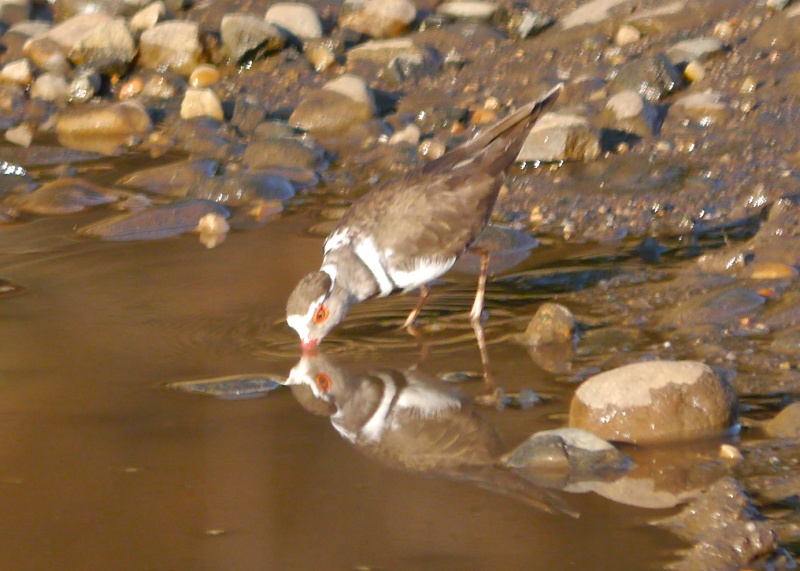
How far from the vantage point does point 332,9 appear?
11.8m

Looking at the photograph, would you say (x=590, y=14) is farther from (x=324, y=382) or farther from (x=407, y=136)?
(x=324, y=382)

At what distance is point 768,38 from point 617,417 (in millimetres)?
5828

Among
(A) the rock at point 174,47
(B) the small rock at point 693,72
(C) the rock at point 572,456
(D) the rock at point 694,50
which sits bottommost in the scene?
(C) the rock at point 572,456

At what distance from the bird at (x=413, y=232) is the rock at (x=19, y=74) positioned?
6457 mm

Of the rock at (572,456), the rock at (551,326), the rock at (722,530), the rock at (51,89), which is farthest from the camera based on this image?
the rock at (51,89)

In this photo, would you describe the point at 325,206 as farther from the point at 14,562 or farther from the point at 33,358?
the point at 14,562

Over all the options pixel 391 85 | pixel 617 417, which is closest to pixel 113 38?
pixel 391 85

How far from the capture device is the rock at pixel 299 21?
Result: 11.4 meters

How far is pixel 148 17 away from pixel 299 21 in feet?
5.35

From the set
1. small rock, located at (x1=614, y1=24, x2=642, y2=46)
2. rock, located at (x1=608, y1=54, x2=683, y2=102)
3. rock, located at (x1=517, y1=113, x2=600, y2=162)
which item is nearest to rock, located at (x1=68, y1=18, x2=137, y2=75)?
small rock, located at (x1=614, y1=24, x2=642, y2=46)

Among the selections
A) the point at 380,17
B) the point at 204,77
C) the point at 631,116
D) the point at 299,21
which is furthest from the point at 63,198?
the point at 380,17

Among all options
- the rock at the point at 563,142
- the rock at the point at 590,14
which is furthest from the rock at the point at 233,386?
the rock at the point at 590,14

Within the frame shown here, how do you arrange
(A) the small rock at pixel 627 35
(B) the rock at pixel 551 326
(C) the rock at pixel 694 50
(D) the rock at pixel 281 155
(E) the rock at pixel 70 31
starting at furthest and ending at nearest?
(E) the rock at pixel 70 31 < (A) the small rock at pixel 627 35 < (C) the rock at pixel 694 50 < (D) the rock at pixel 281 155 < (B) the rock at pixel 551 326

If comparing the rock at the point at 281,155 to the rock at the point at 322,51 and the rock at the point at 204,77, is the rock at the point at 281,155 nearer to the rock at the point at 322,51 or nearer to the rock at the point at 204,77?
the rock at the point at 322,51
